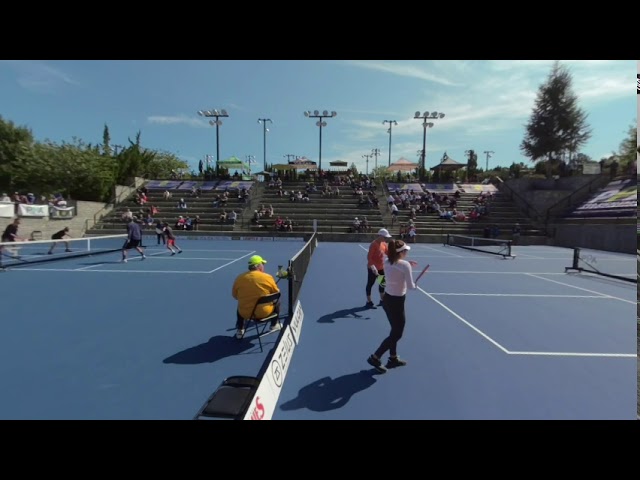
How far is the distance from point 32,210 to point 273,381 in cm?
2742

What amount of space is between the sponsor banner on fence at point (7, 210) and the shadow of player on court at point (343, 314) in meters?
24.4

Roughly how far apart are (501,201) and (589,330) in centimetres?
3192

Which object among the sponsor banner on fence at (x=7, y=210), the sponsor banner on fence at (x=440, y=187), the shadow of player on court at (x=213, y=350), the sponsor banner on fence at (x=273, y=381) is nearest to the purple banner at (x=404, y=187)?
the sponsor banner on fence at (x=440, y=187)

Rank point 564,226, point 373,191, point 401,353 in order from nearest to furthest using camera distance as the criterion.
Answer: point 401,353, point 564,226, point 373,191

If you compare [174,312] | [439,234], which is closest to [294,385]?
[174,312]

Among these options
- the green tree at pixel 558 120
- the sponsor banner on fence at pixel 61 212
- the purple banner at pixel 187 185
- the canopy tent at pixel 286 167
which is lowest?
the sponsor banner on fence at pixel 61 212

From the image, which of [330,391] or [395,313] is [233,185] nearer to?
[395,313]

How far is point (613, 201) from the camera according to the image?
25.7 meters

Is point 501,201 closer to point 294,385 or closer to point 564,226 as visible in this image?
point 564,226

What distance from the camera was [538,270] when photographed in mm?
13250

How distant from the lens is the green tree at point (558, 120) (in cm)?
3928

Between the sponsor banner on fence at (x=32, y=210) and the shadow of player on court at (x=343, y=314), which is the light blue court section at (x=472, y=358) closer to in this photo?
A: the shadow of player on court at (x=343, y=314)

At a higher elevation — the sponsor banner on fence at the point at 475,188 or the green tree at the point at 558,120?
the green tree at the point at 558,120
